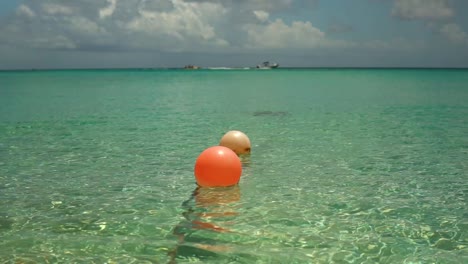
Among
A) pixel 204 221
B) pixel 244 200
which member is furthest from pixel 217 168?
pixel 204 221

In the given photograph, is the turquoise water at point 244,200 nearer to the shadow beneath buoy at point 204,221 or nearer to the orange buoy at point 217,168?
the shadow beneath buoy at point 204,221

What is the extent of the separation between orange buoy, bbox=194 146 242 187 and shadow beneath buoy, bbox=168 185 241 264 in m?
0.15

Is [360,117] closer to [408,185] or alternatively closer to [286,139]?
[286,139]

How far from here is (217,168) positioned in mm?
9234

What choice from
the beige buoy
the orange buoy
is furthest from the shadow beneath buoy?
the beige buoy

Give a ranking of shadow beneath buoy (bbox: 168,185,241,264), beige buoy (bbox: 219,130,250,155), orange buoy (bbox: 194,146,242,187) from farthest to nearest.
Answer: beige buoy (bbox: 219,130,250,155) → orange buoy (bbox: 194,146,242,187) → shadow beneath buoy (bbox: 168,185,241,264)

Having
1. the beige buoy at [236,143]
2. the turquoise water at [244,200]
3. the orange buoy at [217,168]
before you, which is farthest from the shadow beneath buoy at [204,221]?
the beige buoy at [236,143]

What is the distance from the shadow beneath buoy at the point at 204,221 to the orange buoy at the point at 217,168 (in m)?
0.15

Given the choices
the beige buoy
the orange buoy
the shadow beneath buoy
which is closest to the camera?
the shadow beneath buoy

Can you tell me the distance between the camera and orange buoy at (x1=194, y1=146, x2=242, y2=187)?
9.23 m

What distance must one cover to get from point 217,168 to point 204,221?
6.14 ft

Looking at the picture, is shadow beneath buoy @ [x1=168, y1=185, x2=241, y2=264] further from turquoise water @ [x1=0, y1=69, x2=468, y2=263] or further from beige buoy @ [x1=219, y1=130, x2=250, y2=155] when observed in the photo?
beige buoy @ [x1=219, y1=130, x2=250, y2=155]

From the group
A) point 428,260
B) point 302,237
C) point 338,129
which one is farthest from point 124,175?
point 338,129

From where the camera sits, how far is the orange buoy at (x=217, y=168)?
9234 millimetres
